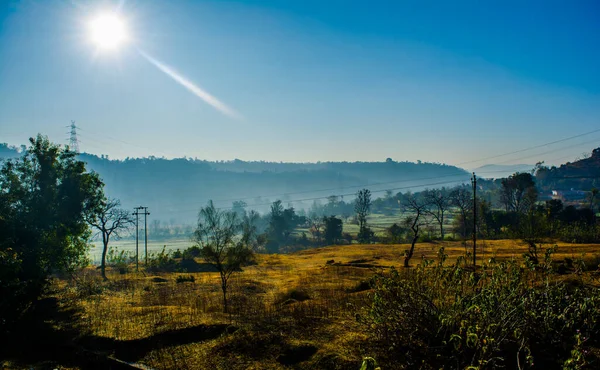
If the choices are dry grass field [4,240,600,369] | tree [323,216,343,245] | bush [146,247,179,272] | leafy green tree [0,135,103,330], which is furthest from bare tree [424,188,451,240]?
bush [146,247,179,272]

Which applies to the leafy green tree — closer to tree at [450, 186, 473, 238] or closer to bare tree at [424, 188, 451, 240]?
bare tree at [424, 188, 451, 240]

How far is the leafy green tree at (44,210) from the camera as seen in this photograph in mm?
20125

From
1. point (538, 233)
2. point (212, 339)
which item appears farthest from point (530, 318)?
point (538, 233)

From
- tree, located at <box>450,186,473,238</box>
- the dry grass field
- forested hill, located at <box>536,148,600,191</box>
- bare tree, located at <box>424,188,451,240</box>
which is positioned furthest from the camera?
forested hill, located at <box>536,148,600,191</box>

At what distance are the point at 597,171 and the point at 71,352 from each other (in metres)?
221

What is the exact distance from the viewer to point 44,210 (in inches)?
1059

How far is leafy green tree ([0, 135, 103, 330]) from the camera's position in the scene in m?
20.1

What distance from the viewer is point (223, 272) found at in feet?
67.6

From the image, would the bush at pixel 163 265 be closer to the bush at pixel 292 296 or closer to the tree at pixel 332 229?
the bush at pixel 292 296

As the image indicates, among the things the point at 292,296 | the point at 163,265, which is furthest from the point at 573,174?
the point at 292,296

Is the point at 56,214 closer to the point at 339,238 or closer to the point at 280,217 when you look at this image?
the point at 339,238

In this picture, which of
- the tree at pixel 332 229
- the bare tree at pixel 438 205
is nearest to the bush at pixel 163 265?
the bare tree at pixel 438 205

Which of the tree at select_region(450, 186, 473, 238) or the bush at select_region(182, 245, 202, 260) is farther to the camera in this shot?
the tree at select_region(450, 186, 473, 238)

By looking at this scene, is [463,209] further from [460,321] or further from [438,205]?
[460,321]
